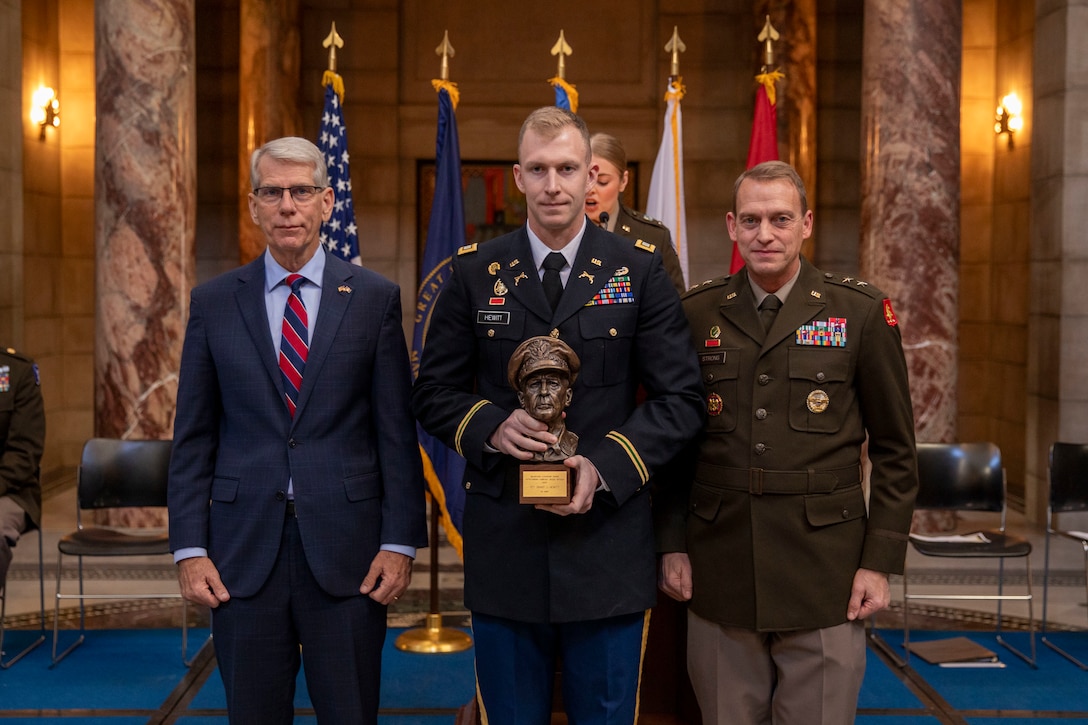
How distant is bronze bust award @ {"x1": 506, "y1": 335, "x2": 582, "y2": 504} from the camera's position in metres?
2.54

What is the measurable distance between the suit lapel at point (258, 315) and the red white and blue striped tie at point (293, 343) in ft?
0.08

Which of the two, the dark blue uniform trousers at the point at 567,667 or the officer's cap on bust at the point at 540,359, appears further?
the dark blue uniform trousers at the point at 567,667

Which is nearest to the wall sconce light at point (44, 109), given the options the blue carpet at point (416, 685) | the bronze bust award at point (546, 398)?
the blue carpet at point (416, 685)

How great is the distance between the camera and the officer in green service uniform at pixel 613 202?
438 centimetres

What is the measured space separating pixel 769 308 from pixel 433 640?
3160 millimetres

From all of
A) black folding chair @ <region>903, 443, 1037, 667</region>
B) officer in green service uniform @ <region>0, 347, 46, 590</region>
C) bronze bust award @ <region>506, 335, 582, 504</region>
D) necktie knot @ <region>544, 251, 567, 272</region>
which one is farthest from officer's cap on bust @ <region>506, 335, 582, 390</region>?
black folding chair @ <region>903, 443, 1037, 667</region>

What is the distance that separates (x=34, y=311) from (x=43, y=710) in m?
5.59

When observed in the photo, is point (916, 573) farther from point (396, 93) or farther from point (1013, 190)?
point (396, 93)

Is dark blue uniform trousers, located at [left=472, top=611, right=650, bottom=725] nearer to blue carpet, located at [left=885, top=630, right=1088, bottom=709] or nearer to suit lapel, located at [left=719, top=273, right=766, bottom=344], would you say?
suit lapel, located at [left=719, top=273, right=766, bottom=344]

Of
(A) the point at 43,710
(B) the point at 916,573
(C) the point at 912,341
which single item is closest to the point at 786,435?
(A) the point at 43,710

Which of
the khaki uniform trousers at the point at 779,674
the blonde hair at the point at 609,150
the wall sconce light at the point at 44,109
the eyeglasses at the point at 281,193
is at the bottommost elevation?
the khaki uniform trousers at the point at 779,674

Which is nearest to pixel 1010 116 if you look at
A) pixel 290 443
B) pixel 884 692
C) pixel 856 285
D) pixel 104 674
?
pixel 884 692

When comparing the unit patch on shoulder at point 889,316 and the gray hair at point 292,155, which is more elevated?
the gray hair at point 292,155

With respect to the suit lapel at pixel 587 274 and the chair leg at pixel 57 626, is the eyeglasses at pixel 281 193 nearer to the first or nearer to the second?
the suit lapel at pixel 587 274
